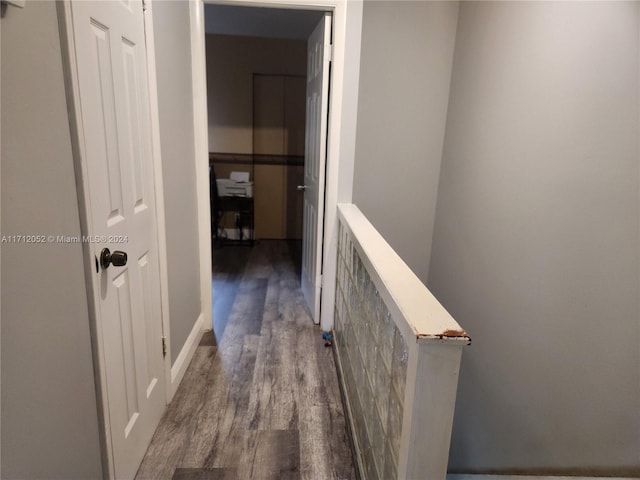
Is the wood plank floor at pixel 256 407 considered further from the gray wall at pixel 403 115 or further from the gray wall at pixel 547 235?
the gray wall at pixel 403 115

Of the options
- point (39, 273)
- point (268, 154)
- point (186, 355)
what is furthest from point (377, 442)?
point (268, 154)

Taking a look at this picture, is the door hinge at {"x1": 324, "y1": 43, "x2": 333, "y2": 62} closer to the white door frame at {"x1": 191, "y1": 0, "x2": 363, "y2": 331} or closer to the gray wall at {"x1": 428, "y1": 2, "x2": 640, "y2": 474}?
the white door frame at {"x1": 191, "y1": 0, "x2": 363, "y2": 331}

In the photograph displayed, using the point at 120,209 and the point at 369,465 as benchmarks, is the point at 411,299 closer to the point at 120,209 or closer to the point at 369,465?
the point at 369,465

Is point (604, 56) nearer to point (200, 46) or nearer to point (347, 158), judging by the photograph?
point (347, 158)

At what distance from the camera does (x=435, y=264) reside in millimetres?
2992

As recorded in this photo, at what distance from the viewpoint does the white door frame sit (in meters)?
2.32

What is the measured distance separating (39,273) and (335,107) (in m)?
1.92

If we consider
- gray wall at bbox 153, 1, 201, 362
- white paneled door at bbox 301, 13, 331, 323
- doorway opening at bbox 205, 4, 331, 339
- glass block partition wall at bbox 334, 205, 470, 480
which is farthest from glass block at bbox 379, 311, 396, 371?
doorway opening at bbox 205, 4, 331, 339

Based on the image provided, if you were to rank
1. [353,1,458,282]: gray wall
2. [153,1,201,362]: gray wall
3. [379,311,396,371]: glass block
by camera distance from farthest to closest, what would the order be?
[353,1,458,282]: gray wall → [153,1,201,362]: gray wall → [379,311,396,371]: glass block

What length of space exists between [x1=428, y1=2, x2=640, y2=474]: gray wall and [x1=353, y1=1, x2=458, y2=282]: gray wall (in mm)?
161

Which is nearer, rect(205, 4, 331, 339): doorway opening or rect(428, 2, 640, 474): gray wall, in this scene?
rect(428, 2, 640, 474): gray wall

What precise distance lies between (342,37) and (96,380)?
2.13 m

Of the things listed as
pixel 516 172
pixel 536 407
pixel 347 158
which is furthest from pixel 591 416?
pixel 347 158

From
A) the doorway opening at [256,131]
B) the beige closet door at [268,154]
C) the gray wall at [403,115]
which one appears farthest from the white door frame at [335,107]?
the beige closet door at [268,154]
